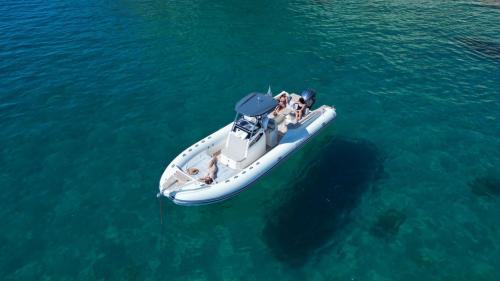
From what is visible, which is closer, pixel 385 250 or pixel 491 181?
pixel 385 250

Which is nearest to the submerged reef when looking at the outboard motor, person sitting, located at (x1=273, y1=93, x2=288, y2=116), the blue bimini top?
the outboard motor

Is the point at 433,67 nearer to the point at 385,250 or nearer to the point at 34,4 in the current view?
the point at 385,250

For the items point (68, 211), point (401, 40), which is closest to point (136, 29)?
point (68, 211)

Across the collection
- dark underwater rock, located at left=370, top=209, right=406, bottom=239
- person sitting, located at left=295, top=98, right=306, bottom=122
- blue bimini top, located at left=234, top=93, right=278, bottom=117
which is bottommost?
dark underwater rock, located at left=370, top=209, right=406, bottom=239

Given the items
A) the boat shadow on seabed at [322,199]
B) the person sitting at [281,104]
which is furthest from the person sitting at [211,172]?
the person sitting at [281,104]

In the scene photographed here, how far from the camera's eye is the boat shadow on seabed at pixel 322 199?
67.9 ft

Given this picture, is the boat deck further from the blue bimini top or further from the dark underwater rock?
the dark underwater rock

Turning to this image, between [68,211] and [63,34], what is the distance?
27.7 m

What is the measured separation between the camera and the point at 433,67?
118 feet

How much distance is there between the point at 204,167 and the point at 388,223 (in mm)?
12015

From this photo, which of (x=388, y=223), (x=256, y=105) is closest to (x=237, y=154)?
(x=256, y=105)

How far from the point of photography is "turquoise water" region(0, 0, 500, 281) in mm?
20141

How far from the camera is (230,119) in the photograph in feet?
97.2

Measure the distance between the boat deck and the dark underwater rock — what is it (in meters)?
9.27
